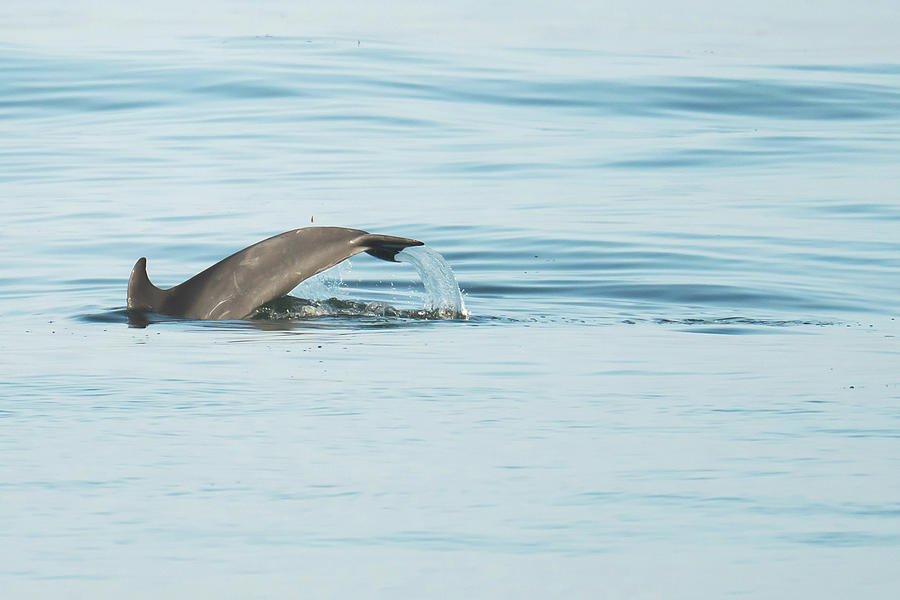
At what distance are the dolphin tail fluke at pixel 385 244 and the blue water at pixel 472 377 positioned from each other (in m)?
0.69

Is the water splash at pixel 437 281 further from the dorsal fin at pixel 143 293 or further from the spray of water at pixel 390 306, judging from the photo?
the dorsal fin at pixel 143 293

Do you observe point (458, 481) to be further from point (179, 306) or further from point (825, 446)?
point (179, 306)

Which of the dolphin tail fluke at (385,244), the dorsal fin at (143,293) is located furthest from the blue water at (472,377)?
the dolphin tail fluke at (385,244)

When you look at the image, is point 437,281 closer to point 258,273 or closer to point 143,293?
point 258,273

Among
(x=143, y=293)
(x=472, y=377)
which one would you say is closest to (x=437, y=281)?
(x=143, y=293)

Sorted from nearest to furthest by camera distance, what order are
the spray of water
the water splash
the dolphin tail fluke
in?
the dolphin tail fluke, the water splash, the spray of water

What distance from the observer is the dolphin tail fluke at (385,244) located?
13633 mm

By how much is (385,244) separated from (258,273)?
1148 millimetres

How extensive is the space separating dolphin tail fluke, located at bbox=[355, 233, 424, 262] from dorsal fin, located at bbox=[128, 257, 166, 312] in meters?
1.89

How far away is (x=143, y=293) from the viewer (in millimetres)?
14602

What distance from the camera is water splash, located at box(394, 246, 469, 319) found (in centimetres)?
1412

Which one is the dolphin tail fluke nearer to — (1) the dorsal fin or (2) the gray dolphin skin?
(2) the gray dolphin skin

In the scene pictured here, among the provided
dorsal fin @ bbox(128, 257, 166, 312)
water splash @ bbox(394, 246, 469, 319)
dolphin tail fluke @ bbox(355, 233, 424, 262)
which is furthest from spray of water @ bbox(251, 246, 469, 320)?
dorsal fin @ bbox(128, 257, 166, 312)

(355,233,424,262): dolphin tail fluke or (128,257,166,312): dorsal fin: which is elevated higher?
(355,233,424,262): dolphin tail fluke
